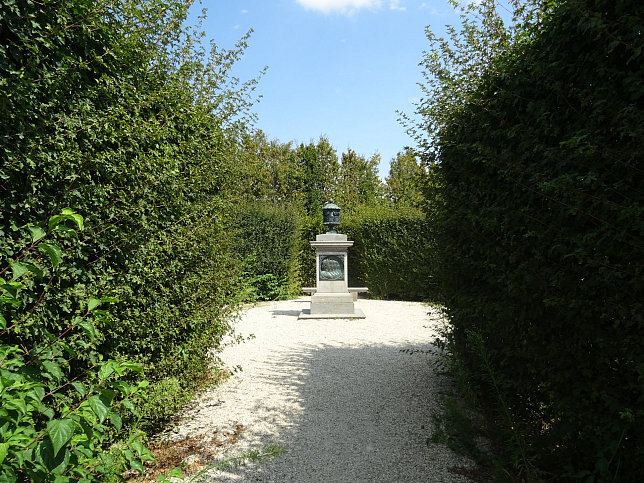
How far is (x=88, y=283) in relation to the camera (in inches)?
104

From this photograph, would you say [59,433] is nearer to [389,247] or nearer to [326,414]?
[326,414]

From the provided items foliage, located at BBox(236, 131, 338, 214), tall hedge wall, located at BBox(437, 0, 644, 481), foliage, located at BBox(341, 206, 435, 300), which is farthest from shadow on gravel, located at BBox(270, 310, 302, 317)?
foliage, located at BBox(236, 131, 338, 214)

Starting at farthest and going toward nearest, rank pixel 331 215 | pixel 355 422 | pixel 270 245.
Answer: pixel 270 245 < pixel 331 215 < pixel 355 422

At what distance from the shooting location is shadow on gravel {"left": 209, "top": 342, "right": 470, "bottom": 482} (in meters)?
3.10

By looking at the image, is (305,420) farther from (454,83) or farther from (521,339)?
(454,83)

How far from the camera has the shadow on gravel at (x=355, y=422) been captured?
3.10 metres

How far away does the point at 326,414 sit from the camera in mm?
4195

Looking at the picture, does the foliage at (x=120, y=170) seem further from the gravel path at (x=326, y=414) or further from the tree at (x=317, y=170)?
the tree at (x=317, y=170)

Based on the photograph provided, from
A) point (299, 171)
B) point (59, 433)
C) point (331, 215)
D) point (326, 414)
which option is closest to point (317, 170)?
point (299, 171)

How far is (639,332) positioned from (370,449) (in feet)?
7.68

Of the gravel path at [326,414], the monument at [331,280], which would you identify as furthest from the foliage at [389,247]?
the gravel path at [326,414]

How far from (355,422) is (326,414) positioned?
0.36 metres

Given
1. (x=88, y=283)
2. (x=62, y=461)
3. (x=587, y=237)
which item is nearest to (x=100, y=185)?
(x=88, y=283)

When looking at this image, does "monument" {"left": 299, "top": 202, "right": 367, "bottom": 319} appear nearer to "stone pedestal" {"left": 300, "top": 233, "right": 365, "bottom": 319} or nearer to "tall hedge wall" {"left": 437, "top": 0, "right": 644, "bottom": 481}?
"stone pedestal" {"left": 300, "top": 233, "right": 365, "bottom": 319}
